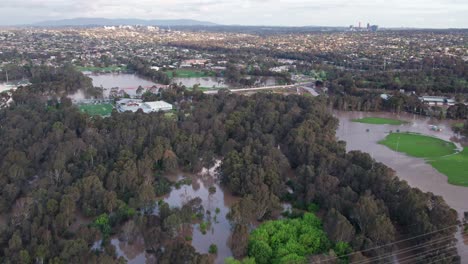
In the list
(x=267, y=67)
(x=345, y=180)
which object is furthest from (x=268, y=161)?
(x=267, y=67)

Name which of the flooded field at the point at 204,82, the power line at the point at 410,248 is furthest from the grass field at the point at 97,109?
the power line at the point at 410,248

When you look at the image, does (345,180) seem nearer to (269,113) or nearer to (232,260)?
(232,260)

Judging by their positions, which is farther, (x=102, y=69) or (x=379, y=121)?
(x=102, y=69)

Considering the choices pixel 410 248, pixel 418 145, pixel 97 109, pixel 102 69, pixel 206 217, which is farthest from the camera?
pixel 102 69

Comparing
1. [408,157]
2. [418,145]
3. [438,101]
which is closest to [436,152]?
[418,145]

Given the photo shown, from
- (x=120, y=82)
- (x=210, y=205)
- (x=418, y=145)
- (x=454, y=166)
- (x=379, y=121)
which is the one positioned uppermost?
(x=454, y=166)

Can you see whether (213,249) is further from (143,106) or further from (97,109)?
(97,109)

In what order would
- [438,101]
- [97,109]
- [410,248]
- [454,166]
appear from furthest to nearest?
[438,101]
[97,109]
[454,166]
[410,248]

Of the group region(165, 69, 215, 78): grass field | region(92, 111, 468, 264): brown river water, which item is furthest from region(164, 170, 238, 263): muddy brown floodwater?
region(165, 69, 215, 78): grass field
